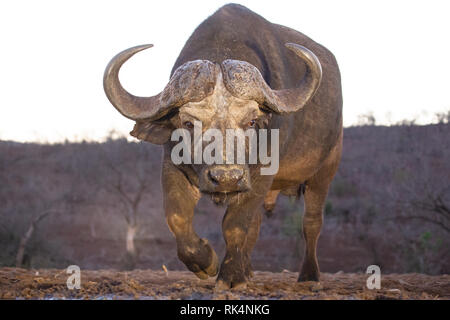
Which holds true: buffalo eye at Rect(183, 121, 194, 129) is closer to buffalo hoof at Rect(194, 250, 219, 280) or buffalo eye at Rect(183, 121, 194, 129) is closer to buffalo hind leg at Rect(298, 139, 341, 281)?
buffalo hoof at Rect(194, 250, 219, 280)

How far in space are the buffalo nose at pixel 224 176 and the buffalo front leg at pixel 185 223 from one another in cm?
66

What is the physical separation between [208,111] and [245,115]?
0.33 meters

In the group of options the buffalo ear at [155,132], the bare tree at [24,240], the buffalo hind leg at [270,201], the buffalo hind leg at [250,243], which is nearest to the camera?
the buffalo ear at [155,132]

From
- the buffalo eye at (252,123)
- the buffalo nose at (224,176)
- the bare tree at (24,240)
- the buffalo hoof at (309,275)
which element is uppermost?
the buffalo eye at (252,123)

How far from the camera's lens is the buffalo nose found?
4.12 m

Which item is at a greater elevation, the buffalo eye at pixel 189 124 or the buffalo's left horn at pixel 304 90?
the buffalo's left horn at pixel 304 90

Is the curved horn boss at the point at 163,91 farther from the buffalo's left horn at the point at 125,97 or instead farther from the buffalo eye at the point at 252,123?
the buffalo eye at the point at 252,123

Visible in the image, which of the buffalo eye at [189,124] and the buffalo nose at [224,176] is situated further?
the buffalo eye at [189,124]

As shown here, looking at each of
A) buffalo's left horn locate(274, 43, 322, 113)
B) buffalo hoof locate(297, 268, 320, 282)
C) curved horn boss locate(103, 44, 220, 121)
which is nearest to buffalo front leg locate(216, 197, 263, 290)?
buffalo's left horn locate(274, 43, 322, 113)

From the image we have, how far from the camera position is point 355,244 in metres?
21.7

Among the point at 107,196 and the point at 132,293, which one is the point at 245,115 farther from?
the point at 107,196

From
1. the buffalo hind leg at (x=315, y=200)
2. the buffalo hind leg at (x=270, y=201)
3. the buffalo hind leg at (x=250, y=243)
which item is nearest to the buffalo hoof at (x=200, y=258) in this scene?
the buffalo hind leg at (x=250, y=243)

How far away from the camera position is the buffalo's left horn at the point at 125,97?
15.2 ft

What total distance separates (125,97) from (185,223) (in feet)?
4.10
